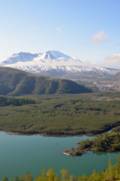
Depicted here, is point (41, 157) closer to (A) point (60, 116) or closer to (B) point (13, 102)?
(A) point (60, 116)

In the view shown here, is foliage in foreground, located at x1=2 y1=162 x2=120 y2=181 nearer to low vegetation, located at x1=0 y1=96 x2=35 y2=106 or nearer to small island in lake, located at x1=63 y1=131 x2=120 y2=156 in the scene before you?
small island in lake, located at x1=63 y1=131 x2=120 y2=156

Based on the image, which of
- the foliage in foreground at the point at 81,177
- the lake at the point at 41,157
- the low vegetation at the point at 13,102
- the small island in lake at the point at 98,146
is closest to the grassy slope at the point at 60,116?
the low vegetation at the point at 13,102

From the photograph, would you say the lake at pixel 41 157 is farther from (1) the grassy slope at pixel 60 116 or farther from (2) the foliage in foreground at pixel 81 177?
(2) the foliage in foreground at pixel 81 177

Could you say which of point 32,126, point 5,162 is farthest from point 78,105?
point 5,162

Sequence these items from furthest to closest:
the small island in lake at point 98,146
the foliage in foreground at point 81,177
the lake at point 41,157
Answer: the small island in lake at point 98,146 < the lake at point 41,157 < the foliage in foreground at point 81,177

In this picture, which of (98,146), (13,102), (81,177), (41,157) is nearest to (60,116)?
(13,102)

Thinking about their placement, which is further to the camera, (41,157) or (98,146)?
(98,146)
